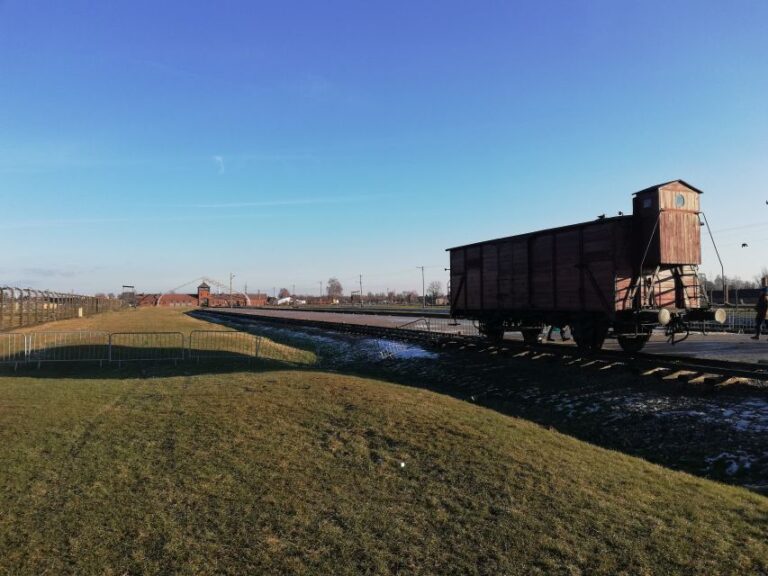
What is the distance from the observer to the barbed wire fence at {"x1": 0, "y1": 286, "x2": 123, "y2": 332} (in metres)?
27.3

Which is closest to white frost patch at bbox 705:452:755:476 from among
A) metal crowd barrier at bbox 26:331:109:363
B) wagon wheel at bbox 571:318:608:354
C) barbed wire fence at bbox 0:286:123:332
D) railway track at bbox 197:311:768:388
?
railway track at bbox 197:311:768:388

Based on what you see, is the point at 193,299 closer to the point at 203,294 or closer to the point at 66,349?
the point at 203,294

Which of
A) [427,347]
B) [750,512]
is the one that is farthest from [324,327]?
[750,512]

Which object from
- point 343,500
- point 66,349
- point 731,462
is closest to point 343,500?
point 343,500

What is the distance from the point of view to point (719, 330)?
2512 cm

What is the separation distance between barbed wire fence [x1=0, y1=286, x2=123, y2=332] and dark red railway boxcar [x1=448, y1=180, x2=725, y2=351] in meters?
25.5

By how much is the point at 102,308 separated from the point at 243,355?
→ 221 ft

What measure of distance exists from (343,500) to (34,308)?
36319mm

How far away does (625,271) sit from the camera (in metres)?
14.1

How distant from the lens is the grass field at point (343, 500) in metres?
3.97

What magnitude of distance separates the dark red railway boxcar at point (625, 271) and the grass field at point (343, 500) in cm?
727

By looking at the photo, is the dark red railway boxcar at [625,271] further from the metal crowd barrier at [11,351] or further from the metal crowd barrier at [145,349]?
the metal crowd barrier at [11,351]

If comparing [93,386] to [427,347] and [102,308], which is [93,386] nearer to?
[427,347]

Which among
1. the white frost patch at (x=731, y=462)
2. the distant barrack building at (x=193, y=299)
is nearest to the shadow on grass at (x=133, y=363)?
the white frost patch at (x=731, y=462)
